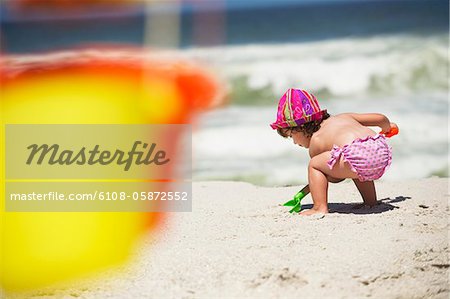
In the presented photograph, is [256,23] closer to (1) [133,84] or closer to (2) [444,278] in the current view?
(1) [133,84]

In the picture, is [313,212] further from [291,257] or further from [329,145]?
[291,257]

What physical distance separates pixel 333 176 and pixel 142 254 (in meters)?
0.83

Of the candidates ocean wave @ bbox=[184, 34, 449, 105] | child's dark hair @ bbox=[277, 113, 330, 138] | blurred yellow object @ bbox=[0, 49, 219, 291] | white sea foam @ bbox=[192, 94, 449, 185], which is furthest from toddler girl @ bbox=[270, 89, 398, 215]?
ocean wave @ bbox=[184, 34, 449, 105]

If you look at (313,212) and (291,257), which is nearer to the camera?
(291,257)

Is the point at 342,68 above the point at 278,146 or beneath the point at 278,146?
above

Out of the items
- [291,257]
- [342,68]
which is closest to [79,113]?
[291,257]

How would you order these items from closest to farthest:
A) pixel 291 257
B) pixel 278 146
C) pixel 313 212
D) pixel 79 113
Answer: pixel 291 257
pixel 313 212
pixel 278 146
pixel 79 113

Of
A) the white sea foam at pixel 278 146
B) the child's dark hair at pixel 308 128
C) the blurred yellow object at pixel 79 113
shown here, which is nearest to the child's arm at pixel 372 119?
the child's dark hair at pixel 308 128

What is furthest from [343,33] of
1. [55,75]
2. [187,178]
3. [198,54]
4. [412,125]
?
[187,178]

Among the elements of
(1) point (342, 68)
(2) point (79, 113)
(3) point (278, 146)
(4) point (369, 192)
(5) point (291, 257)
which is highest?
(1) point (342, 68)

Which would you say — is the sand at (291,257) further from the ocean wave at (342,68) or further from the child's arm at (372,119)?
the ocean wave at (342,68)

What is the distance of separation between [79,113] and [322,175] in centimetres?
396

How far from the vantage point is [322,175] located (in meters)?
2.46

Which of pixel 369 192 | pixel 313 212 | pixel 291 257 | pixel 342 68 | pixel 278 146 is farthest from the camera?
pixel 342 68
